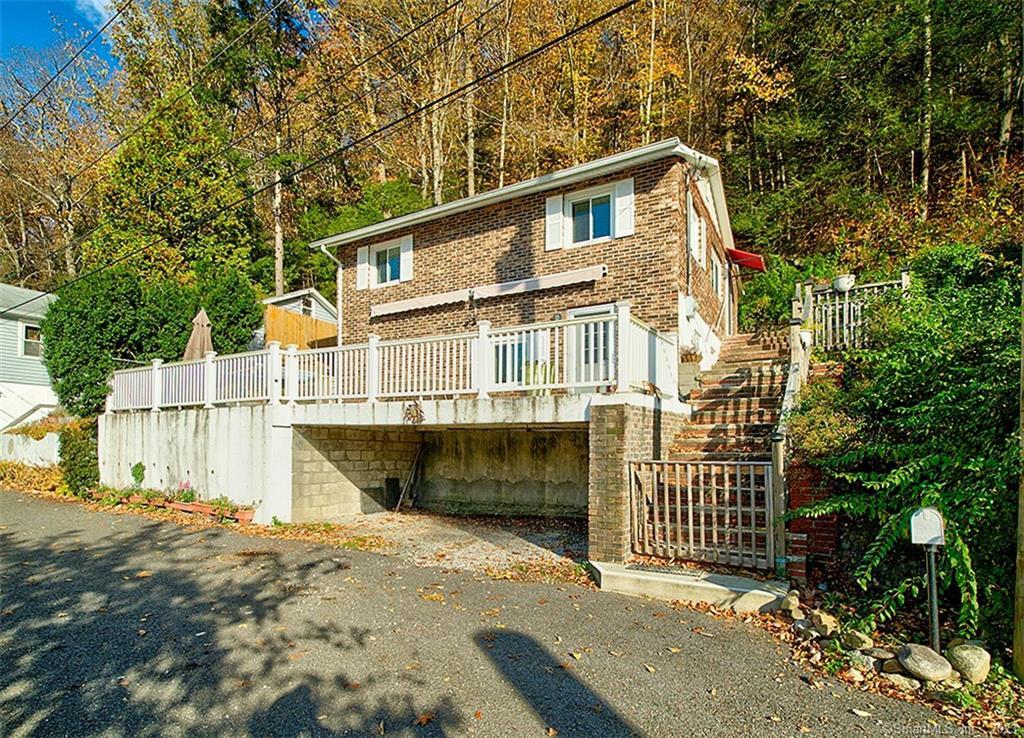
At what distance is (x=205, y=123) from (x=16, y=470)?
14.9 meters

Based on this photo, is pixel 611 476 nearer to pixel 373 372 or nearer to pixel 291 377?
pixel 373 372

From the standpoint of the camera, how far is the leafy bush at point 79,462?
12.7 m

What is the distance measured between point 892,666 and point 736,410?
5.33 m

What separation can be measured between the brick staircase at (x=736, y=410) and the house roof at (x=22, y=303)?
2199 centimetres

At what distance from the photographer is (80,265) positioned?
25.7 metres

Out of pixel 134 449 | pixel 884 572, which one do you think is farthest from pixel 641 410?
pixel 134 449

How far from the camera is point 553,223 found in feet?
38.9

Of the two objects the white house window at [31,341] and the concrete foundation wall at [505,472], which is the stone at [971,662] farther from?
the white house window at [31,341]

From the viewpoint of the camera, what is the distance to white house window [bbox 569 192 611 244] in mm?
11484

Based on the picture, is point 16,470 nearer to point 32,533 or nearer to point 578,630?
point 32,533

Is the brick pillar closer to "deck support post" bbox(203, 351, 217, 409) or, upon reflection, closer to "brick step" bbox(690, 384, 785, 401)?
"brick step" bbox(690, 384, 785, 401)

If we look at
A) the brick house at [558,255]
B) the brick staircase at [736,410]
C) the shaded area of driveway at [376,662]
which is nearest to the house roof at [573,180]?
the brick house at [558,255]

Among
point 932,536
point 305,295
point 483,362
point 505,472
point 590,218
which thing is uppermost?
point 590,218

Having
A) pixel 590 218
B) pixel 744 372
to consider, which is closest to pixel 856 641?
pixel 744 372
